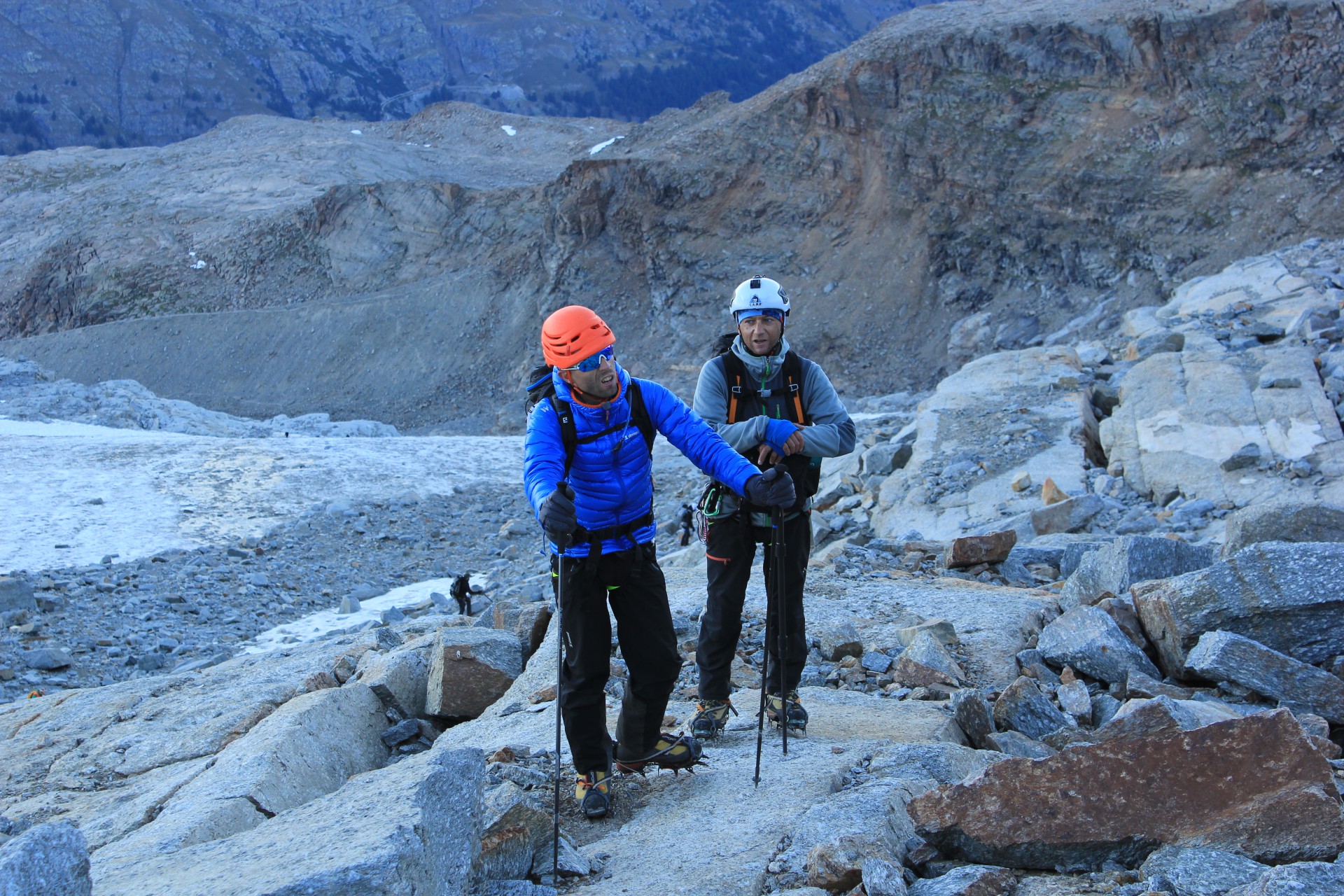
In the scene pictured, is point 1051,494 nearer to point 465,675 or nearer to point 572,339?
point 465,675

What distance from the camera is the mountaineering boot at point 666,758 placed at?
4.21 meters

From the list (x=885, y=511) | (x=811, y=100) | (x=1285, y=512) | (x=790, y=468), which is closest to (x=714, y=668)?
(x=790, y=468)

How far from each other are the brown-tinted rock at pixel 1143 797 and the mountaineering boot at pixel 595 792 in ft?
4.66

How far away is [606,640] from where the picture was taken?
159 inches

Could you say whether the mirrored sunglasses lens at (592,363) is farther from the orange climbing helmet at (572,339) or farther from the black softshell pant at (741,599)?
the black softshell pant at (741,599)

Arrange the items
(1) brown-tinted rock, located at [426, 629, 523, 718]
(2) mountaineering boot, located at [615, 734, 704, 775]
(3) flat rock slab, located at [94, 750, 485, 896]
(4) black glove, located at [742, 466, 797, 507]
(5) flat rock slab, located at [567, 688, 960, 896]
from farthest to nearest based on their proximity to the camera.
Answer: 1. (1) brown-tinted rock, located at [426, 629, 523, 718]
2. (2) mountaineering boot, located at [615, 734, 704, 775]
3. (4) black glove, located at [742, 466, 797, 507]
4. (5) flat rock slab, located at [567, 688, 960, 896]
5. (3) flat rock slab, located at [94, 750, 485, 896]

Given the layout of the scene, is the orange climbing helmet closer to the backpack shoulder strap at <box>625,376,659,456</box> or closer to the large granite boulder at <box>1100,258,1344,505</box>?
the backpack shoulder strap at <box>625,376,659,456</box>

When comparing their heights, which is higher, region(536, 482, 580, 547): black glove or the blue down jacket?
the blue down jacket

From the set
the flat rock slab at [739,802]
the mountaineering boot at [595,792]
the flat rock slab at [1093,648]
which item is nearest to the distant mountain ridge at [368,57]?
the flat rock slab at [1093,648]

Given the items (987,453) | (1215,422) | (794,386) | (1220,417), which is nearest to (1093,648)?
(794,386)

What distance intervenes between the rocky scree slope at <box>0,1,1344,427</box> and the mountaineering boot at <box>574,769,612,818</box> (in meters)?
28.7

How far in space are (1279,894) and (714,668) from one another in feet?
8.63

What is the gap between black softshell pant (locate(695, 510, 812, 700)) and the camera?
4.54m

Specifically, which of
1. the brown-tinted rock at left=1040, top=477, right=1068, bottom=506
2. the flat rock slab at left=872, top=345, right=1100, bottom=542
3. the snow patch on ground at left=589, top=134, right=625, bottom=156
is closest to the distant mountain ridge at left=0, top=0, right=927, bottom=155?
the snow patch on ground at left=589, top=134, right=625, bottom=156
